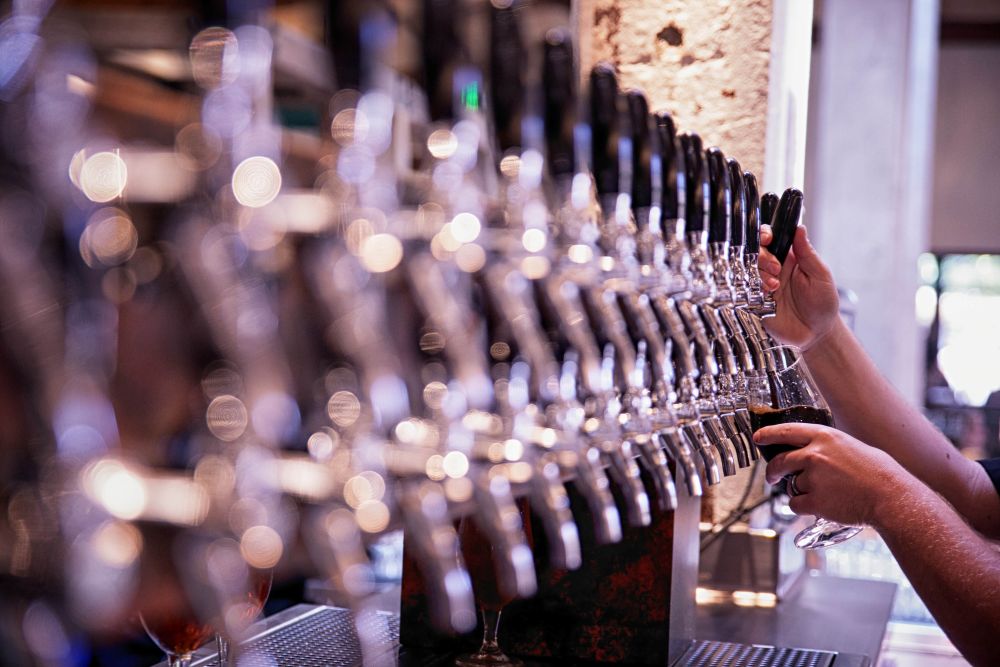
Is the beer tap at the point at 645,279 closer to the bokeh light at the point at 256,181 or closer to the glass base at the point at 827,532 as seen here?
the bokeh light at the point at 256,181

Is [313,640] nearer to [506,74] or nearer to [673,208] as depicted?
[673,208]

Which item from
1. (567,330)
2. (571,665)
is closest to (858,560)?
(571,665)

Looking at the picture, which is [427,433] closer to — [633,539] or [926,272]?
[633,539]

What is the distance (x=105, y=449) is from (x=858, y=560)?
3489 millimetres

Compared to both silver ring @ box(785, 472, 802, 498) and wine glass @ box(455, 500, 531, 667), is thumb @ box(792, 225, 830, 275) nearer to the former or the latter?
silver ring @ box(785, 472, 802, 498)

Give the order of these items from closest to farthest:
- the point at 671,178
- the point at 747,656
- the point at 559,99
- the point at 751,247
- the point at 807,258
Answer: the point at 559,99, the point at 671,178, the point at 751,247, the point at 747,656, the point at 807,258

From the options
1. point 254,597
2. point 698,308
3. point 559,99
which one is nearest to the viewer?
point 559,99

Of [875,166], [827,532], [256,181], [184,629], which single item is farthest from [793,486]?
[875,166]

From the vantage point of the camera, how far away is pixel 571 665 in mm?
1689

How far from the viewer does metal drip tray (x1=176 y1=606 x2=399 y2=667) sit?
1.57 metres

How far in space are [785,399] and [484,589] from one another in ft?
1.68

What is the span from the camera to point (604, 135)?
1098mm

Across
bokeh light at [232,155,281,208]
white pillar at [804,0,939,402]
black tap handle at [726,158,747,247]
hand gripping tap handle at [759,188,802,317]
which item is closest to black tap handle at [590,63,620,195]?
black tap handle at [726,158,747,247]

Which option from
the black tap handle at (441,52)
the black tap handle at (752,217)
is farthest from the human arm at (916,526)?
the black tap handle at (441,52)
